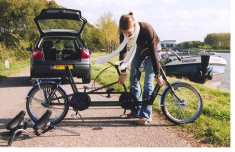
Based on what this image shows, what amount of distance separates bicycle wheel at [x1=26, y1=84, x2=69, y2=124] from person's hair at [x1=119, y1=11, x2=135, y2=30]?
1.51m

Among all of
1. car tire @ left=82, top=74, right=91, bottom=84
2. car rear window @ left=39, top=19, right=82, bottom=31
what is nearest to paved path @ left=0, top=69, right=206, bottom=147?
car tire @ left=82, top=74, right=91, bottom=84

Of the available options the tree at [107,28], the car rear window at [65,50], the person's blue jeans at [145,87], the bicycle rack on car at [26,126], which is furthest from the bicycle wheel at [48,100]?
the tree at [107,28]

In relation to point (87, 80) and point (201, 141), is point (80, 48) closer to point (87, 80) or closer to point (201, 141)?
point (87, 80)

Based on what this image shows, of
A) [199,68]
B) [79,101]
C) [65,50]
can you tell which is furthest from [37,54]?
[199,68]

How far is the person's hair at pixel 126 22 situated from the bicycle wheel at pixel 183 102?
131 cm

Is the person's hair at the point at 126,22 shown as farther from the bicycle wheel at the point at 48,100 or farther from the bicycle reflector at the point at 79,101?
the bicycle wheel at the point at 48,100

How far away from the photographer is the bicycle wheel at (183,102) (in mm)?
3754

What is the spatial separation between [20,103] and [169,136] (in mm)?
3507

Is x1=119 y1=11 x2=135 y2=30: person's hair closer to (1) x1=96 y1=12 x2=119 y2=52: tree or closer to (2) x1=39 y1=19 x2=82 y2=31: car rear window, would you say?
(2) x1=39 y1=19 x2=82 y2=31: car rear window

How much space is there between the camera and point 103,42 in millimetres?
35781

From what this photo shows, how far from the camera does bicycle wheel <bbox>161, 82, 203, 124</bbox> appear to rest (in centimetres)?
375

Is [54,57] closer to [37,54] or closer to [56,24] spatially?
[37,54]
